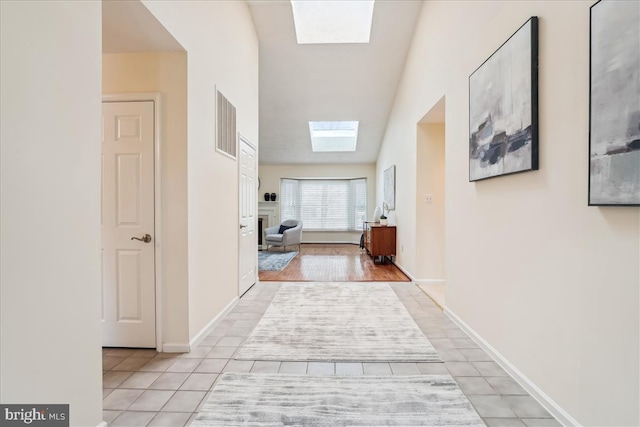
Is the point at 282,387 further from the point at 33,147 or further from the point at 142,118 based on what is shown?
the point at 142,118

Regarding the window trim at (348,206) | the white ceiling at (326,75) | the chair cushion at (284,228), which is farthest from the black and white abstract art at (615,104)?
the window trim at (348,206)

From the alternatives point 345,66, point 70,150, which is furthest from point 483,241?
point 345,66

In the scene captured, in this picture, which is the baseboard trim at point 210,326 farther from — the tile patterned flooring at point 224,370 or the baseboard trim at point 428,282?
the baseboard trim at point 428,282

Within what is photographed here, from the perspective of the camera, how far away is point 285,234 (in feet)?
25.1

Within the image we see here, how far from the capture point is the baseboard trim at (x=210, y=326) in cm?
257

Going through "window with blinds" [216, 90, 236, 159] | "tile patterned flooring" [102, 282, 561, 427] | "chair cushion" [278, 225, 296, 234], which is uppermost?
"window with blinds" [216, 90, 236, 159]

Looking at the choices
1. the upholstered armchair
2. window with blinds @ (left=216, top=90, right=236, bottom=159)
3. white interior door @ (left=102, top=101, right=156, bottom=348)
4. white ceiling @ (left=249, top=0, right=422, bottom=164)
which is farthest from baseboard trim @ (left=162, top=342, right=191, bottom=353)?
the upholstered armchair

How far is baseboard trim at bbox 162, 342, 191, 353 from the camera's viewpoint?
2486 mm

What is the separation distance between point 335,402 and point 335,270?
3818 mm

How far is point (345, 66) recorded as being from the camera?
222 inches

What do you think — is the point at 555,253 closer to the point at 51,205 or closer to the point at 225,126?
the point at 51,205

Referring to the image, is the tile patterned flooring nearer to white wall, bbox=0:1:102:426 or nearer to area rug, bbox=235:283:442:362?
area rug, bbox=235:283:442:362

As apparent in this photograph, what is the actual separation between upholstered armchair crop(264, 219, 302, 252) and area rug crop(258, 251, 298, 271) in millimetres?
270

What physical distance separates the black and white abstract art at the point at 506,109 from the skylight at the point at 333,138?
18.9ft
